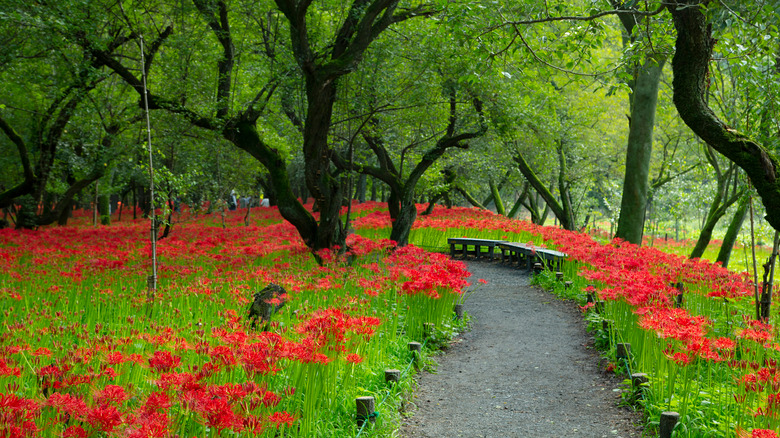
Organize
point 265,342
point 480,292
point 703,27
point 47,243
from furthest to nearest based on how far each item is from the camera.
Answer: point 47,243
point 480,292
point 703,27
point 265,342

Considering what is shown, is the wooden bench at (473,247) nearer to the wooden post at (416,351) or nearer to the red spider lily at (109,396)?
the wooden post at (416,351)

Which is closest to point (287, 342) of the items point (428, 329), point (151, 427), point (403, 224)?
point (151, 427)

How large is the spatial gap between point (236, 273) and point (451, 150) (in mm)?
11624

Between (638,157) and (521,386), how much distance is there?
28.4 feet

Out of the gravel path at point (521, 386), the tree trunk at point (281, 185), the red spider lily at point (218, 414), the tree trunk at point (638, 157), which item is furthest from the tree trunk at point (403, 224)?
the red spider lily at point (218, 414)

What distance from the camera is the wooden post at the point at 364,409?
4.16 metres

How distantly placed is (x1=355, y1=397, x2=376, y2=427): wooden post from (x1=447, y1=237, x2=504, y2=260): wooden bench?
11508 millimetres

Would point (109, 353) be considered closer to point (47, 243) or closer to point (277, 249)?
point (277, 249)

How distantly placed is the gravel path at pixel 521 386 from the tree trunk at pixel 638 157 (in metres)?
4.39

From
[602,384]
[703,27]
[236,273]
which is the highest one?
[703,27]

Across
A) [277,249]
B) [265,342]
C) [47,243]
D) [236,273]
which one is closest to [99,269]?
[236,273]

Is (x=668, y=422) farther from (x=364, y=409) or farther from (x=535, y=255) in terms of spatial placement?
(x=535, y=255)

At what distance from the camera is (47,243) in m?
12.8

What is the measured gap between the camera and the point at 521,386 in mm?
5758
